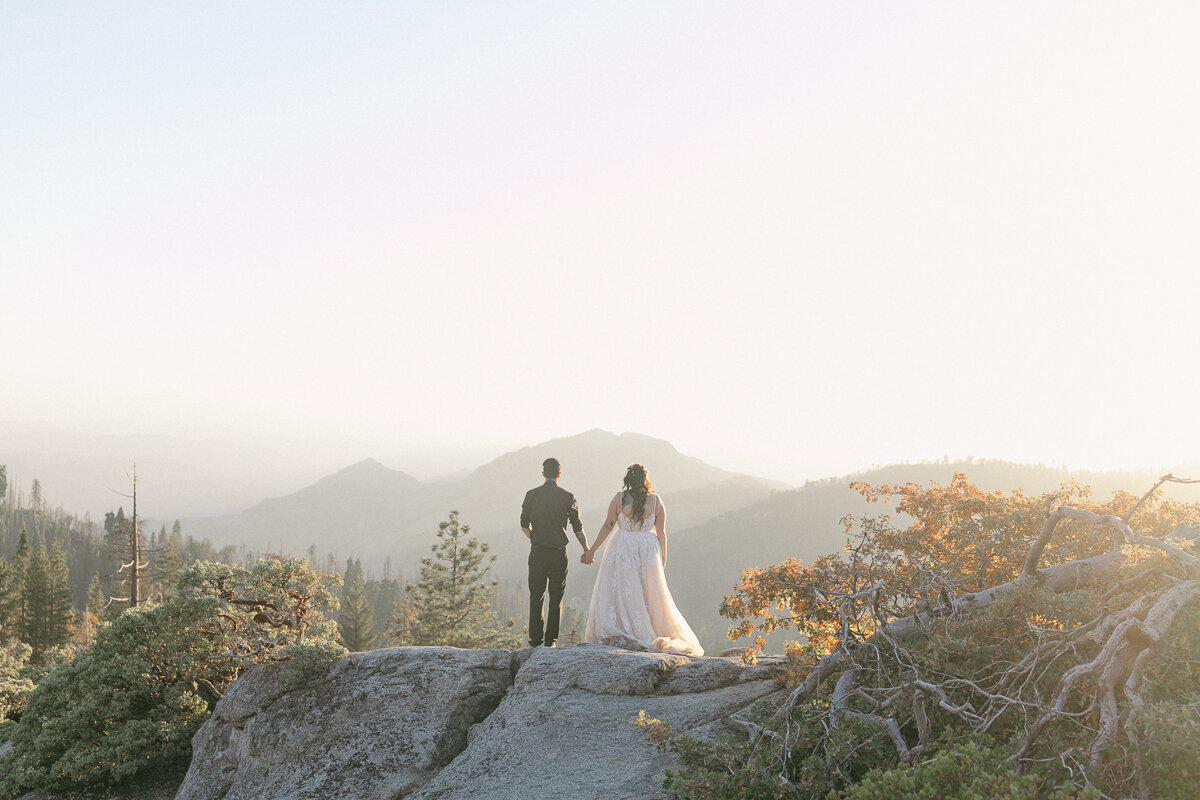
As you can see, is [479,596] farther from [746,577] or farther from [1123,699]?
[1123,699]

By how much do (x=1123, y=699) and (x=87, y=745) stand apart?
15.3 meters

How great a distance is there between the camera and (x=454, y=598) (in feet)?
129

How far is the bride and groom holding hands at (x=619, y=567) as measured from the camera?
11672 mm

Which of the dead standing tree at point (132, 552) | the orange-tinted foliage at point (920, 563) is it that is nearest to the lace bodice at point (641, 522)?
the orange-tinted foliage at point (920, 563)

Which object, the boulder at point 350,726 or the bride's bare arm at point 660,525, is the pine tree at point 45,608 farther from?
the bride's bare arm at point 660,525

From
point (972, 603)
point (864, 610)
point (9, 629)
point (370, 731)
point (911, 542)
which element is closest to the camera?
point (972, 603)

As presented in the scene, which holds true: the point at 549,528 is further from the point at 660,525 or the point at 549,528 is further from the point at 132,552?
the point at 132,552

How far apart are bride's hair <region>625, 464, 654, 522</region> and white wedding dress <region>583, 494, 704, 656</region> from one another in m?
0.16

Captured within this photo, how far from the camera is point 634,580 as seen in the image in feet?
39.1

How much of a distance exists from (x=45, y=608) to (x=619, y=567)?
75.4m

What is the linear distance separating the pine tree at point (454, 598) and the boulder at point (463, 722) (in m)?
27.0

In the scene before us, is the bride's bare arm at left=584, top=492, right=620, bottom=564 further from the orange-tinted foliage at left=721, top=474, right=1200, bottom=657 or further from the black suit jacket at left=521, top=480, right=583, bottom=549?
the orange-tinted foliage at left=721, top=474, right=1200, bottom=657

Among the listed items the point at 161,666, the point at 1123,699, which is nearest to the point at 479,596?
the point at 161,666

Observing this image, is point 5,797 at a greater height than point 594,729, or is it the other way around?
point 594,729
